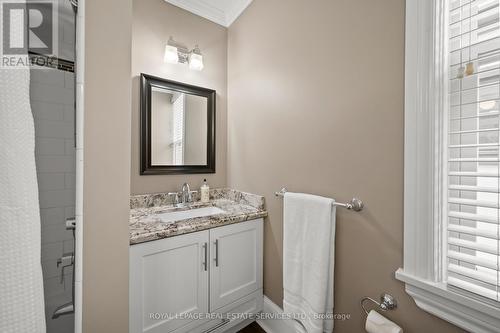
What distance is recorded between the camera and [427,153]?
766mm

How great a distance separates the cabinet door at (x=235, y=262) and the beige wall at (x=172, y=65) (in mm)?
656

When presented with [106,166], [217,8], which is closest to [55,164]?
[106,166]

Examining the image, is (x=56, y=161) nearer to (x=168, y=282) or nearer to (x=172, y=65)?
(x=168, y=282)

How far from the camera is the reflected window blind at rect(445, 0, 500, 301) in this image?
2.15 feet

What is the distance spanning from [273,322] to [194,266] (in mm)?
785

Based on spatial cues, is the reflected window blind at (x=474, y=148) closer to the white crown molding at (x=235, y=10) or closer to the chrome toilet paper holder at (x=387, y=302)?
the chrome toilet paper holder at (x=387, y=302)

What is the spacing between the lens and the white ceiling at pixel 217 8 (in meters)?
1.78

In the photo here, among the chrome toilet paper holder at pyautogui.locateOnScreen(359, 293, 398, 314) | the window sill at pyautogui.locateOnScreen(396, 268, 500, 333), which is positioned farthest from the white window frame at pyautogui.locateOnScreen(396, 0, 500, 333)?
the chrome toilet paper holder at pyautogui.locateOnScreen(359, 293, 398, 314)

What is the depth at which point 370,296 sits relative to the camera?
984 millimetres

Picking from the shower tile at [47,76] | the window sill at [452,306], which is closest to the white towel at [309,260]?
the window sill at [452,306]

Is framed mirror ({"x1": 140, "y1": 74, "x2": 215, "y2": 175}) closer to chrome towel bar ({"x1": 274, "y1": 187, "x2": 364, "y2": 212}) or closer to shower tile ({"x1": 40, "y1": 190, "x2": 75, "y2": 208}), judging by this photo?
shower tile ({"x1": 40, "y1": 190, "x2": 75, "y2": 208})

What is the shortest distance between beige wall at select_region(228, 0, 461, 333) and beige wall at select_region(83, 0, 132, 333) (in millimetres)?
940

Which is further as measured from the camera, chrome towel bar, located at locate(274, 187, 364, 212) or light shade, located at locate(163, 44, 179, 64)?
light shade, located at locate(163, 44, 179, 64)

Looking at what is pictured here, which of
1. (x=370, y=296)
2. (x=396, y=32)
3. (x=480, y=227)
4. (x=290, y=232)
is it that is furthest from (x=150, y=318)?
(x=396, y=32)
